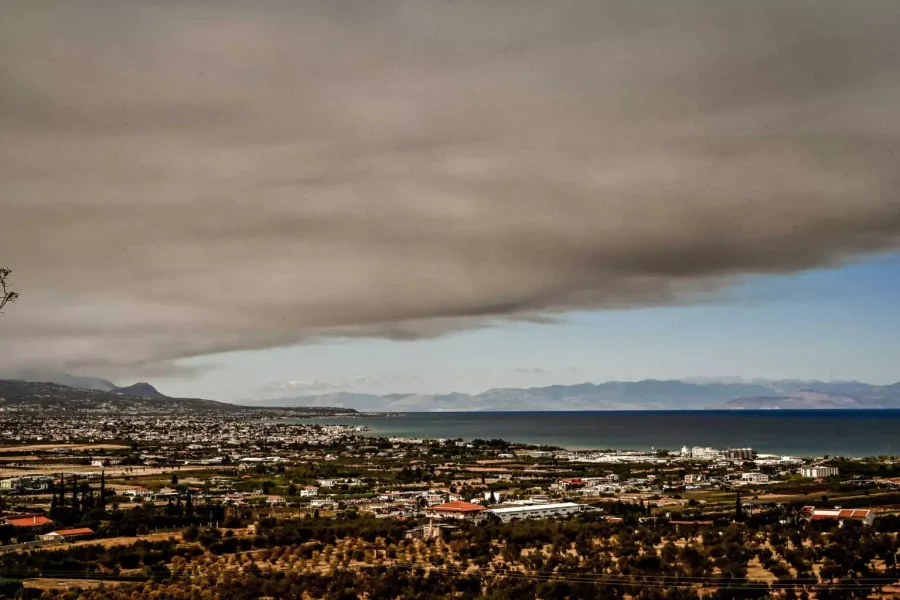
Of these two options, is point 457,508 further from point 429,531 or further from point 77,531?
point 77,531

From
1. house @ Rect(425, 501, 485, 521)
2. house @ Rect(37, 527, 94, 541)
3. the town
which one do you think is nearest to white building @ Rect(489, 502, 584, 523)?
the town

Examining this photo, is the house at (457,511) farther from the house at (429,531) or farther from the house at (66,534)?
the house at (66,534)

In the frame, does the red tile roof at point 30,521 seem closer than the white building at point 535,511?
Yes

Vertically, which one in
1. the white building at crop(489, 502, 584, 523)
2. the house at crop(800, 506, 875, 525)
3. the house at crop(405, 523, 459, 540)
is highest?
the house at crop(800, 506, 875, 525)

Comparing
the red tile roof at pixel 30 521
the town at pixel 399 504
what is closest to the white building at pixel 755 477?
the town at pixel 399 504

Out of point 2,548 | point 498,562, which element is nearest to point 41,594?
point 2,548

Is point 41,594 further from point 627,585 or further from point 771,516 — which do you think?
point 771,516

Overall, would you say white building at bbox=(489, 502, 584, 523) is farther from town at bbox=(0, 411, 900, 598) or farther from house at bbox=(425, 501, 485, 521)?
house at bbox=(425, 501, 485, 521)
